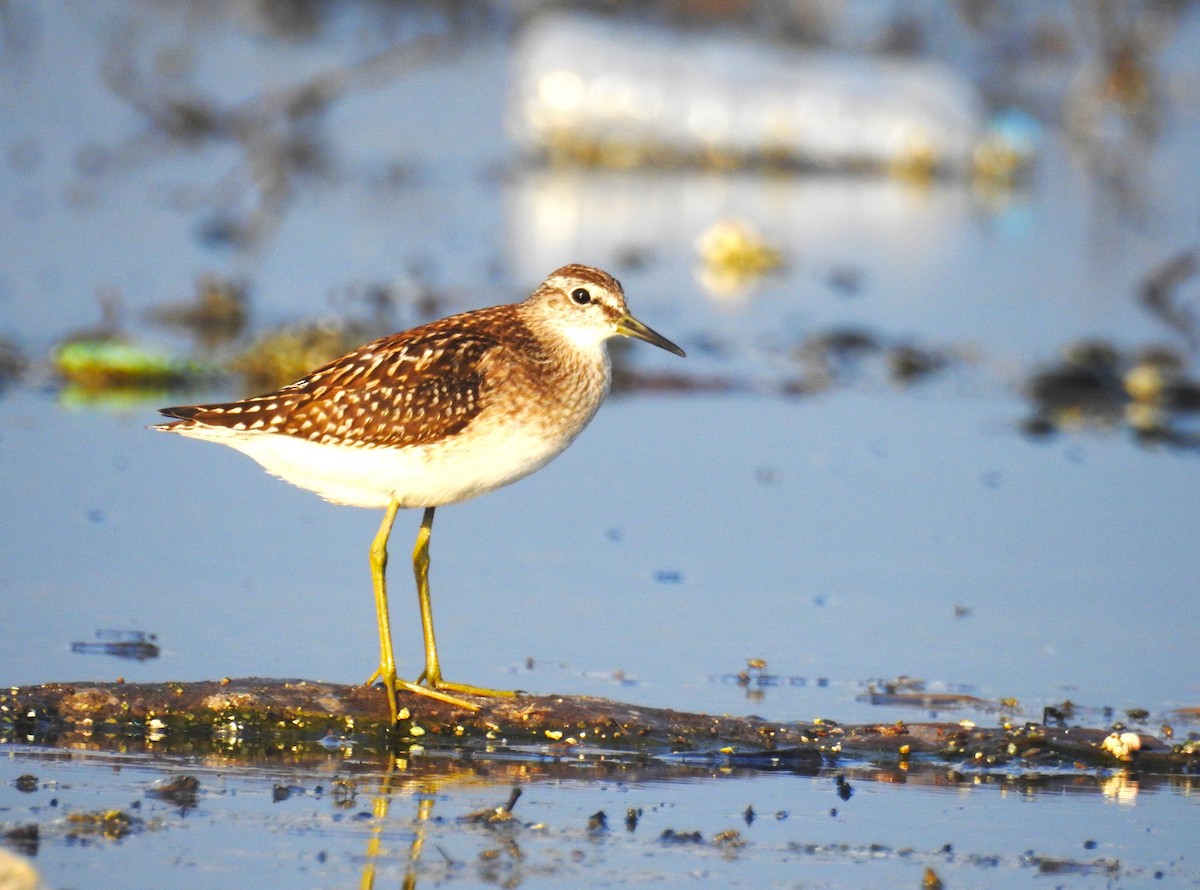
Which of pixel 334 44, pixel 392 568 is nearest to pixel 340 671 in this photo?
pixel 392 568

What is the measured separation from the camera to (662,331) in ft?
49.6

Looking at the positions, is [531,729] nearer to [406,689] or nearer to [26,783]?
[406,689]

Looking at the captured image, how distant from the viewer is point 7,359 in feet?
42.1

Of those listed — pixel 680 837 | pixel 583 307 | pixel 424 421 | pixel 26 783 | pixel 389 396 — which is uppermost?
pixel 583 307

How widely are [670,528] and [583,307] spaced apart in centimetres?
258

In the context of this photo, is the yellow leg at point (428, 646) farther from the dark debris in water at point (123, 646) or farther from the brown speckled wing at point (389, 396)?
the dark debris in water at point (123, 646)

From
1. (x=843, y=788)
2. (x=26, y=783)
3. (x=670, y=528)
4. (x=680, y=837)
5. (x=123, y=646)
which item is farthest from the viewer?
(x=670, y=528)

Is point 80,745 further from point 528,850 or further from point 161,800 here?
point 528,850

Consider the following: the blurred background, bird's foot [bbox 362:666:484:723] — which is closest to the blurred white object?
the blurred background

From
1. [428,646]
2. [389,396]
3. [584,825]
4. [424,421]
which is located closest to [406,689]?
[428,646]

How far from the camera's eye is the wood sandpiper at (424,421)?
7.28m

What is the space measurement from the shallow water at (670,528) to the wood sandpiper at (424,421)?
0.67 metres

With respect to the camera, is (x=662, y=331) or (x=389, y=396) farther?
(x=662, y=331)

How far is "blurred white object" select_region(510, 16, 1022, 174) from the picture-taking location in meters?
23.3
